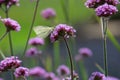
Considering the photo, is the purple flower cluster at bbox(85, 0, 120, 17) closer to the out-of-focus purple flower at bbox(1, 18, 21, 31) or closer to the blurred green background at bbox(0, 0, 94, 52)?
the out-of-focus purple flower at bbox(1, 18, 21, 31)

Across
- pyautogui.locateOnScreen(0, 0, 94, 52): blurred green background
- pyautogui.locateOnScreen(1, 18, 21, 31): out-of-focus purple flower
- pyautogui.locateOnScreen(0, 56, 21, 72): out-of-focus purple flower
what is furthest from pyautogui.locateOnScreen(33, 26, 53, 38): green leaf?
pyautogui.locateOnScreen(0, 0, 94, 52): blurred green background

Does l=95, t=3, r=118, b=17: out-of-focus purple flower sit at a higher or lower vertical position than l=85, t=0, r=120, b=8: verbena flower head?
lower

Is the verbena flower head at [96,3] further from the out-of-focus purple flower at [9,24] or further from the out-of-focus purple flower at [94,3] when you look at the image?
the out-of-focus purple flower at [9,24]

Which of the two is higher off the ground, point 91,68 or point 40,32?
point 40,32

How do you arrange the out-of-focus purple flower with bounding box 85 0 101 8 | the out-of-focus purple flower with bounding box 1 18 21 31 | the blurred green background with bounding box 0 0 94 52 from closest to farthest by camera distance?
the out-of-focus purple flower with bounding box 85 0 101 8 < the out-of-focus purple flower with bounding box 1 18 21 31 < the blurred green background with bounding box 0 0 94 52

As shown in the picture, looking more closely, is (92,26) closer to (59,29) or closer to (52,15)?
(52,15)

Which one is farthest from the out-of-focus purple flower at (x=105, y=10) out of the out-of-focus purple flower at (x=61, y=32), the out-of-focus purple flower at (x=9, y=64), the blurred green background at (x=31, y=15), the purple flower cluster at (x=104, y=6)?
the blurred green background at (x=31, y=15)

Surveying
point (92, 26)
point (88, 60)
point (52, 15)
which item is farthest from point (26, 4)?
point (52, 15)

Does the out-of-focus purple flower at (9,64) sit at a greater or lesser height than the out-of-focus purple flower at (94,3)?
lesser
